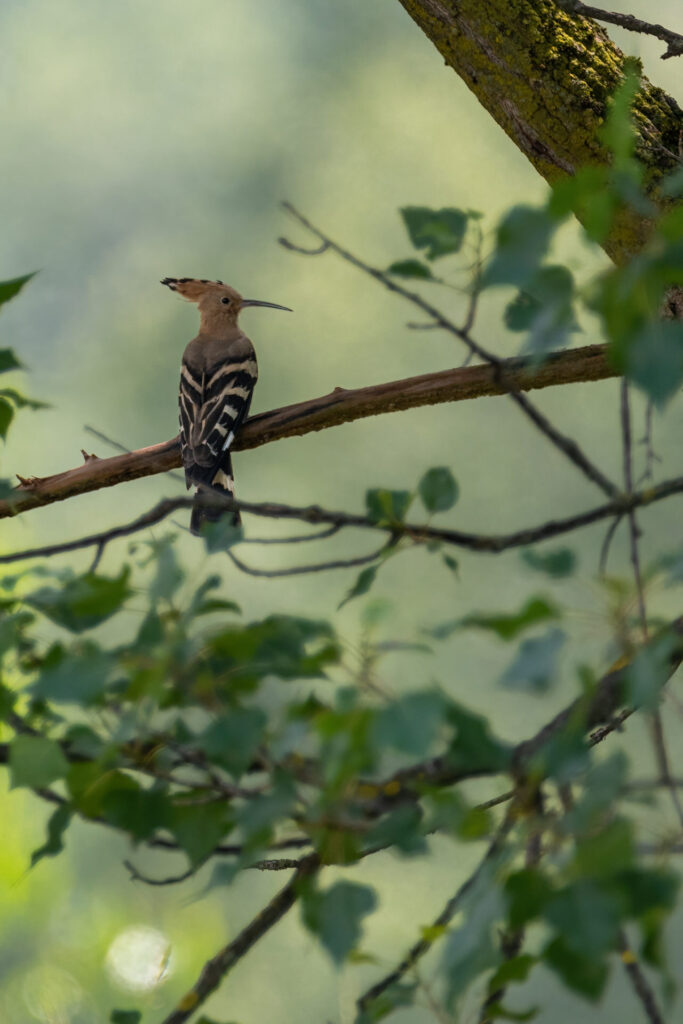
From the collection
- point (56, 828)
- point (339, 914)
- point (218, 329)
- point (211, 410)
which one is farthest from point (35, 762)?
point (218, 329)

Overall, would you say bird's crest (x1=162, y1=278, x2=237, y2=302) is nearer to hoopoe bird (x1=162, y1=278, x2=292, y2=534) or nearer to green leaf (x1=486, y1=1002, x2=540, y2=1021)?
hoopoe bird (x1=162, y1=278, x2=292, y2=534)

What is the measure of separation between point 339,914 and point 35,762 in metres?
0.16

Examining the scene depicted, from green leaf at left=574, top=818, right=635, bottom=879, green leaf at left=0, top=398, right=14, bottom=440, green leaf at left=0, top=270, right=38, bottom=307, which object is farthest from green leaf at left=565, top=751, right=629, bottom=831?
green leaf at left=0, top=398, right=14, bottom=440

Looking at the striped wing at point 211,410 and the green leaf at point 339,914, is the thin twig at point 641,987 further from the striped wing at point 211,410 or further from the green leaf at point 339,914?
the striped wing at point 211,410

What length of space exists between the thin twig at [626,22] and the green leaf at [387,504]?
772 mm

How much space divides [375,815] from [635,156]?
97cm

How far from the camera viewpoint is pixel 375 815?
509 millimetres

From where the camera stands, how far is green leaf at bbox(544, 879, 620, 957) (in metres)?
0.38

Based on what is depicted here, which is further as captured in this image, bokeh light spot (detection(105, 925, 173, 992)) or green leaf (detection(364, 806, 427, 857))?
bokeh light spot (detection(105, 925, 173, 992))

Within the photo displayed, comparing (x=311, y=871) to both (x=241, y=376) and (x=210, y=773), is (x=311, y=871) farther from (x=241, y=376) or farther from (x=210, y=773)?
(x=241, y=376)

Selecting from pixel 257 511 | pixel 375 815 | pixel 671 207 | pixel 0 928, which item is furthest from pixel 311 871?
pixel 0 928

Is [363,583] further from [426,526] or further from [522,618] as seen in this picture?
[522,618]

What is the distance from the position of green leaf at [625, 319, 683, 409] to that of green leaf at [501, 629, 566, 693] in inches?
3.9

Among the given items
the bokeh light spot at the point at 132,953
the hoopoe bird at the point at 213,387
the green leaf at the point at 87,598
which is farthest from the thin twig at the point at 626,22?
the bokeh light spot at the point at 132,953
